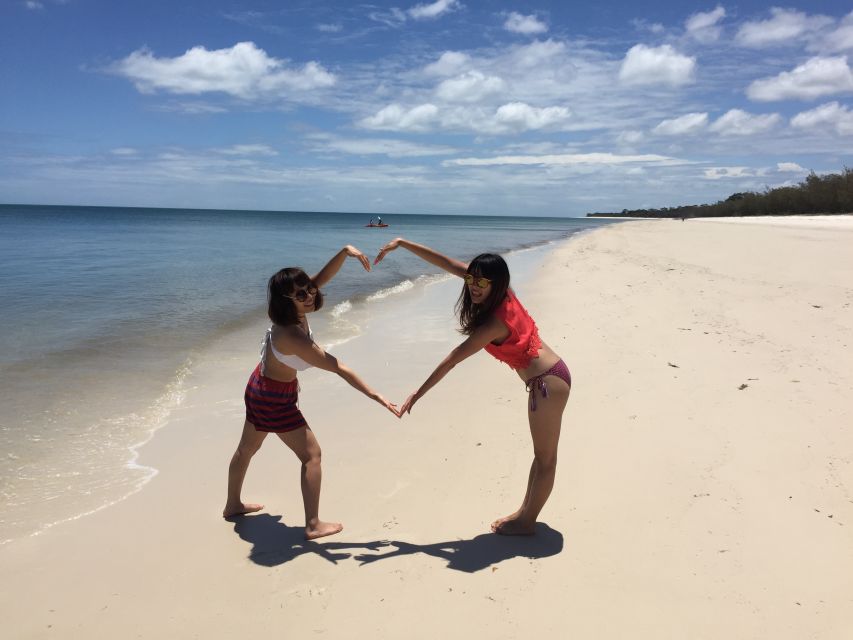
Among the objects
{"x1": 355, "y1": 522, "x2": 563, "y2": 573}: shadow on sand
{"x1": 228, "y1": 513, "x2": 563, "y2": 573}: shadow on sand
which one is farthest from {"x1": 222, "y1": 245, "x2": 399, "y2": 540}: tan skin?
{"x1": 355, "y1": 522, "x2": 563, "y2": 573}: shadow on sand

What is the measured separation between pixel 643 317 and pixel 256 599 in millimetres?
7971

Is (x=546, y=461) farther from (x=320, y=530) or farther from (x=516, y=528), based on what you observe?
(x=320, y=530)

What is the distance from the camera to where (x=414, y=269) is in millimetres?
21938

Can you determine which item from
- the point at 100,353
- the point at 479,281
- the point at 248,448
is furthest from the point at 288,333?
the point at 100,353

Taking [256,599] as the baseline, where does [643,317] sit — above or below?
above

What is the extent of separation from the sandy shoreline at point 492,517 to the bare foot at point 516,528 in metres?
0.09

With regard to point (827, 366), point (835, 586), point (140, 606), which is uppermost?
point (827, 366)

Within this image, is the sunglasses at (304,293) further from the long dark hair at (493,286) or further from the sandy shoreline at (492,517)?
the sandy shoreline at (492,517)

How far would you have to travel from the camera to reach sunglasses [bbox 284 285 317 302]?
3506 millimetres

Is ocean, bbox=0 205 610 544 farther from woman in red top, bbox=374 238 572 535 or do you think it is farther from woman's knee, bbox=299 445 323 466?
woman in red top, bbox=374 238 572 535

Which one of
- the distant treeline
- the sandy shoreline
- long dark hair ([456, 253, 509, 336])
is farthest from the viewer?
the distant treeline

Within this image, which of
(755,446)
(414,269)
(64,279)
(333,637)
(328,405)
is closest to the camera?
(333,637)

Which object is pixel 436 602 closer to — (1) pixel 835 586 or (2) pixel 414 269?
(1) pixel 835 586

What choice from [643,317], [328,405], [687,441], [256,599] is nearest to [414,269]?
[643,317]
